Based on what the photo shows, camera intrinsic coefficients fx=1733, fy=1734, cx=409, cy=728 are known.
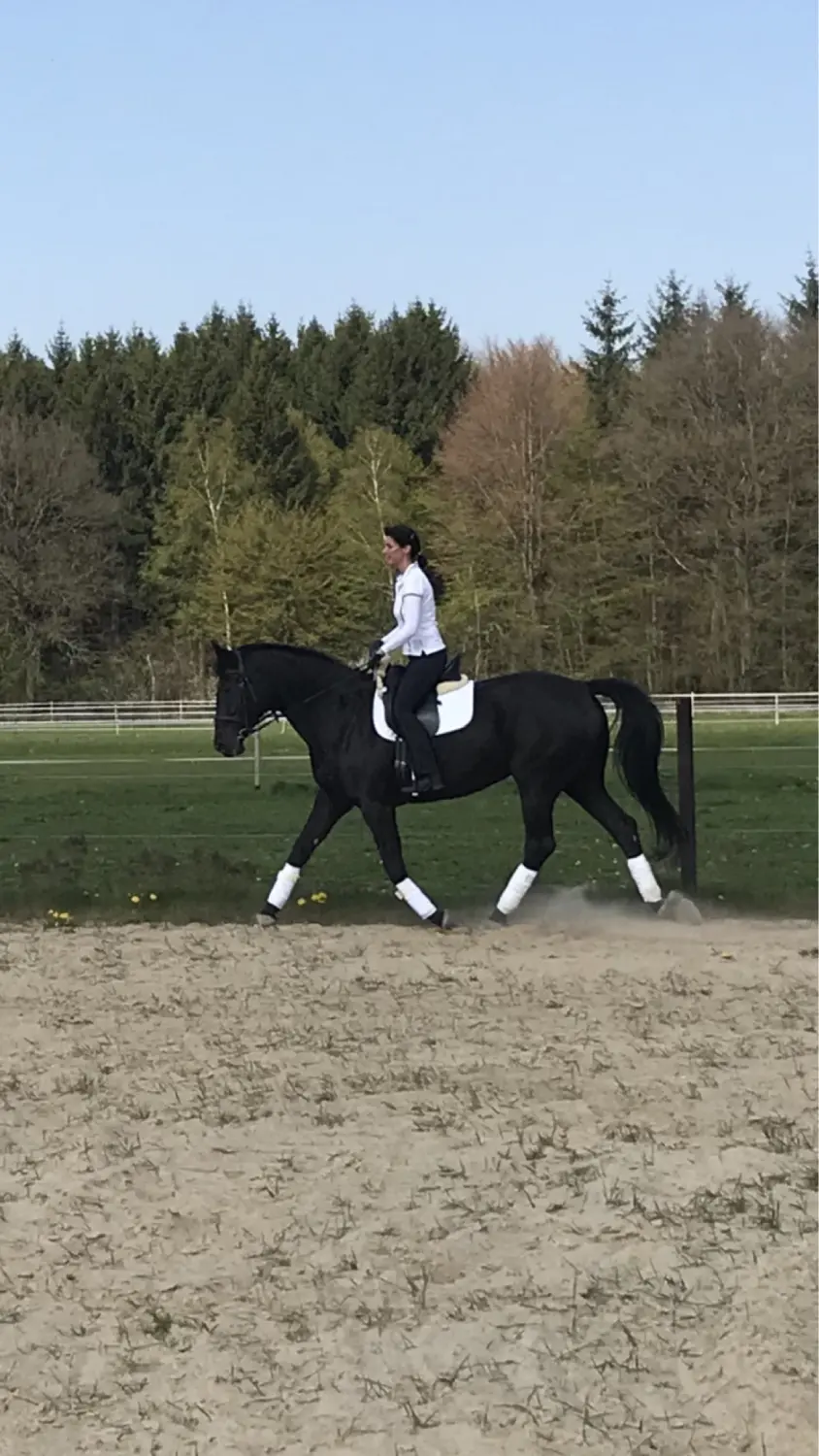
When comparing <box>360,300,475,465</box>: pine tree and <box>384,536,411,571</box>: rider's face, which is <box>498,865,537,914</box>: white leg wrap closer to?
<box>384,536,411,571</box>: rider's face

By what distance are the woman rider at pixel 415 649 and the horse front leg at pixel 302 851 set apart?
1.99ft

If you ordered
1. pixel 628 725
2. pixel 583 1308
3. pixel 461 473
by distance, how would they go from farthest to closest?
1. pixel 461 473
2. pixel 628 725
3. pixel 583 1308

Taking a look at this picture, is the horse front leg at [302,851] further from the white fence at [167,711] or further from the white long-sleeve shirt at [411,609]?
the white fence at [167,711]

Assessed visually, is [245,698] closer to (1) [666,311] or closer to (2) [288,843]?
(2) [288,843]

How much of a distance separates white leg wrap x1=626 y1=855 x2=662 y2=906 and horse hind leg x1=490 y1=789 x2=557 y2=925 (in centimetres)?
52

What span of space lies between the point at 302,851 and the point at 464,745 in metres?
1.18

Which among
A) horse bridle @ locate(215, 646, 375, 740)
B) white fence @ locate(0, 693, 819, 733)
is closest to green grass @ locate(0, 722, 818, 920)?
horse bridle @ locate(215, 646, 375, 740)

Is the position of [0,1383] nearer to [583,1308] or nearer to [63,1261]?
[63,1261]

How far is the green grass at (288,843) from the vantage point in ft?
38.3

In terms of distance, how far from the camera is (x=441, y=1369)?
401cm

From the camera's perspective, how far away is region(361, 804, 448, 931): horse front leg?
1021 centimetres

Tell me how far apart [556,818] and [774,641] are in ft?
101

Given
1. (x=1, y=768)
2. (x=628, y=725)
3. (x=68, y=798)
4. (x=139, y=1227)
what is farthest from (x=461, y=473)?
(x=139, y=1227)

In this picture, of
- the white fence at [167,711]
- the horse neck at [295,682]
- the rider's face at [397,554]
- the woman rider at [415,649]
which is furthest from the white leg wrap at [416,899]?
the white fence at [167,711]
